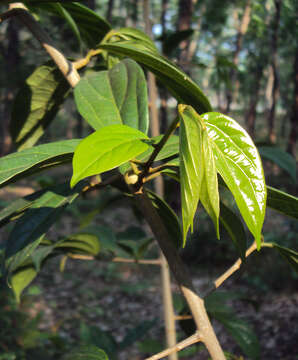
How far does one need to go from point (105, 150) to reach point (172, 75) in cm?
13

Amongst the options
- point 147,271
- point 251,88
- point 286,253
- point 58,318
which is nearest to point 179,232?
point 286,253

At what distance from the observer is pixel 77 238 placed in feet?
2.61

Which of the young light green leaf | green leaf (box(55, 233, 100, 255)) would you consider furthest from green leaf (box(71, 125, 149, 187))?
green leaf (box(55, 233, 100, 255))

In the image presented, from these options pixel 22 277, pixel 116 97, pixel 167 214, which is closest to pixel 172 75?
pixel 116 97

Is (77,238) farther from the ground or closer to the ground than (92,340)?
farther from the ground

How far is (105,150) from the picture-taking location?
314 mm

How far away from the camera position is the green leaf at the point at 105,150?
30 cm

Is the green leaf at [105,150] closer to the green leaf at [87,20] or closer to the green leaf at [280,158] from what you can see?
the green leaf at [87,20]

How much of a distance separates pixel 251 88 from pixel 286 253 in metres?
19.1

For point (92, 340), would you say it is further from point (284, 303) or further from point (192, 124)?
point (284, 303)

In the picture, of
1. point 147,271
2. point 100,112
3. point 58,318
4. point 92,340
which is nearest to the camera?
point 100,112

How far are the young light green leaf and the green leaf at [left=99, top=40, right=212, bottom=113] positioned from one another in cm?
12

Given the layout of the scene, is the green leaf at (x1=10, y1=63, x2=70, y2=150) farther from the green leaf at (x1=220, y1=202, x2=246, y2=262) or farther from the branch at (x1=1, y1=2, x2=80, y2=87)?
the green leaf at (x1=220, y1=202, x2=246, y2=262)

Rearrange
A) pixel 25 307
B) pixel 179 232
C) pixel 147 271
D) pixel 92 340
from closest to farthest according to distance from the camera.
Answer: pixel 179 232, pixel 92 340, pixel 25 307, pixel 147 271
